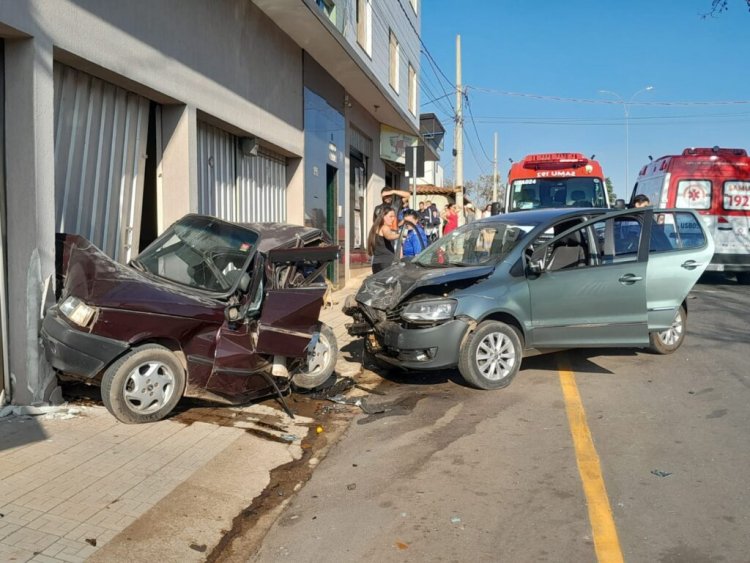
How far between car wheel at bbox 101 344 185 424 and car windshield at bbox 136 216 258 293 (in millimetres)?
806

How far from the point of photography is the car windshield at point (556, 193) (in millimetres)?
13758

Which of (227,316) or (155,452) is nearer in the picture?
(155,452)

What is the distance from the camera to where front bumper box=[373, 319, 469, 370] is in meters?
6.08

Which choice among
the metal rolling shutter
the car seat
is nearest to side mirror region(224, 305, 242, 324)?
the metal rolling shutter

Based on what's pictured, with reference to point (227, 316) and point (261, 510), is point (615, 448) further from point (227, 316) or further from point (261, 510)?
point (227, 316)

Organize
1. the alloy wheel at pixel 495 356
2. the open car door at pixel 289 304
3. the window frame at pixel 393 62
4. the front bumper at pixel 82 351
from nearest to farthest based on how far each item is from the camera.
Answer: the front bumper at pixel 82 351
the open car door at pixel 289 304
the alloy wheel at pixel 495 356
the window frame at pixel 393 62

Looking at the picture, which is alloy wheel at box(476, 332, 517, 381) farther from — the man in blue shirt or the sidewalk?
the man in blue shirt

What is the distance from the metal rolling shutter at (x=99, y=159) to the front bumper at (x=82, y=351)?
5.61ft

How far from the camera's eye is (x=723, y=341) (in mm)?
8602

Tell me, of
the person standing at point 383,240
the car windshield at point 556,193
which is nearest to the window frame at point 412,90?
the car windshield at point 556,193

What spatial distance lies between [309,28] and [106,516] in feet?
30.2

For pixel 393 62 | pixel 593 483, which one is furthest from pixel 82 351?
pixel 393 62

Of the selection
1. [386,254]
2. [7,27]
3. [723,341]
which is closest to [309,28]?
[386,254]

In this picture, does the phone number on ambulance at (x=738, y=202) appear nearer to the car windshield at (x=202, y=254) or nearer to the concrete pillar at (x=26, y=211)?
the car windshield at (x=202, y=254)
